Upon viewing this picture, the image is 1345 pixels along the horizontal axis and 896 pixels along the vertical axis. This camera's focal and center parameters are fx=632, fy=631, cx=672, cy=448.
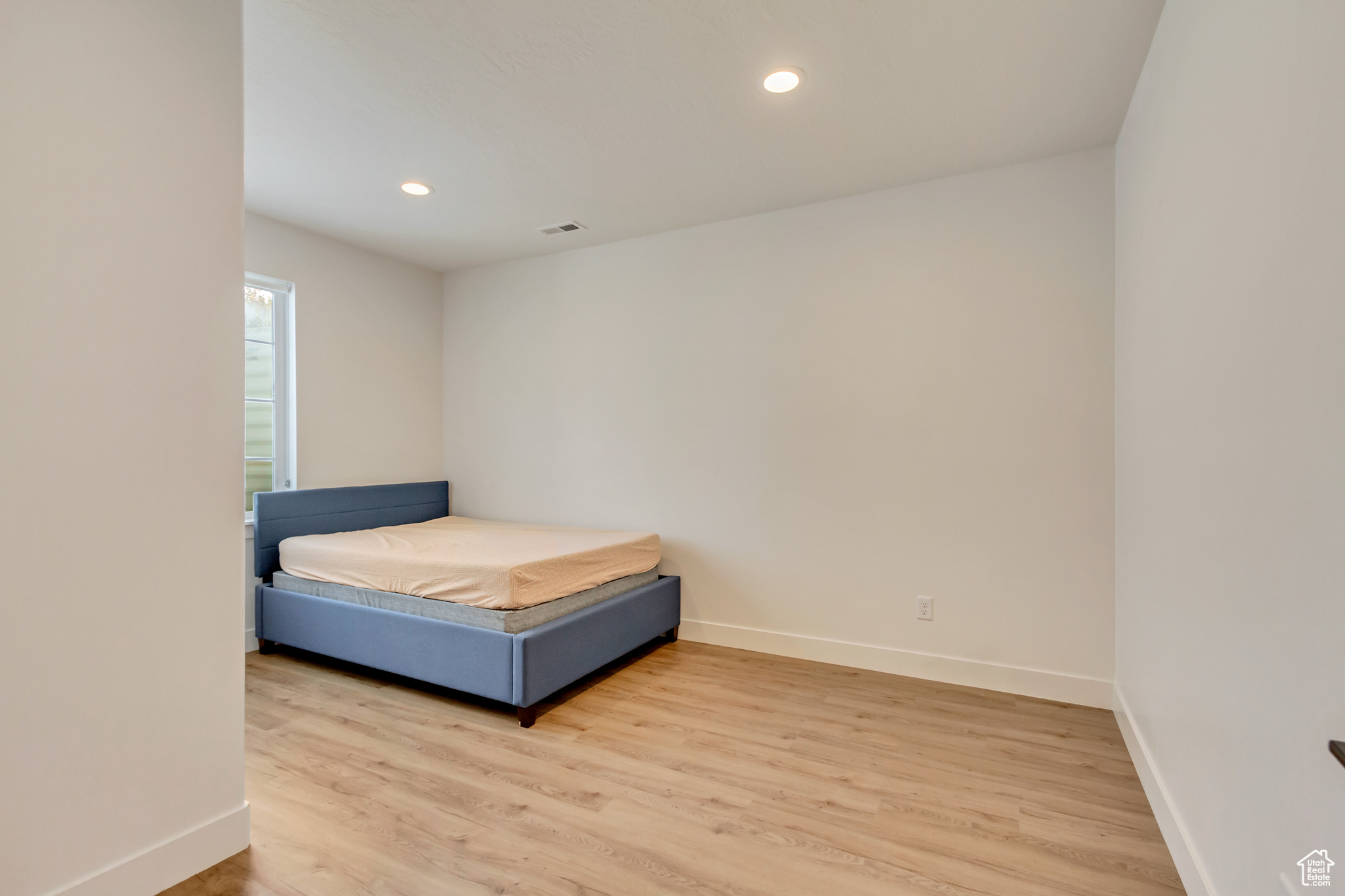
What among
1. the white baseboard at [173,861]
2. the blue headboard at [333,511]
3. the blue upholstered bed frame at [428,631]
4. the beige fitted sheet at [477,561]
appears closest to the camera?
the white baseboard at [173,861]

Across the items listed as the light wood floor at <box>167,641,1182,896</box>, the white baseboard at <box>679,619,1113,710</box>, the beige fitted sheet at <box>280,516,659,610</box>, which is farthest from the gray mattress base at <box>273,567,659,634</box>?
the white baseboard at <box>679,619,1113,710</box>

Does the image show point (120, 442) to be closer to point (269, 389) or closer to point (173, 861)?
point (173, 861)

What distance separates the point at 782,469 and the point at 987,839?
80.9 inches

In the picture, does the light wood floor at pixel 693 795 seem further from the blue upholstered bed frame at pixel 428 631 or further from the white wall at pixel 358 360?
the white wall at pixel 358 360

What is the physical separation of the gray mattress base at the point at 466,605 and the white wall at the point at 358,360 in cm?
63

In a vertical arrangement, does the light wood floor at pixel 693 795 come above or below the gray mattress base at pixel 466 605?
below

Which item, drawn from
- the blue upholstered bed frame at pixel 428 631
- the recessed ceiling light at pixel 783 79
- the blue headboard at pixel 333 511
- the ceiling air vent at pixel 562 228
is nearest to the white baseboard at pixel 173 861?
the blue upholstered bed frame at pixel 428 631

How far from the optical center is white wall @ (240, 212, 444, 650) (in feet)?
13.0

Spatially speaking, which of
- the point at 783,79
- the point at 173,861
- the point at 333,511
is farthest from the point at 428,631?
the point at 783,79

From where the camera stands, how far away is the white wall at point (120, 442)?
4.75 feet

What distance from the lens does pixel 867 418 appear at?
3.40m

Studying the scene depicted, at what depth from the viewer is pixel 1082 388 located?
9.58 feet

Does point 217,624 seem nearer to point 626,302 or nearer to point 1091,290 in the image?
point 626,302

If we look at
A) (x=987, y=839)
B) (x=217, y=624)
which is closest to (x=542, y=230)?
(x=217, y=624)
